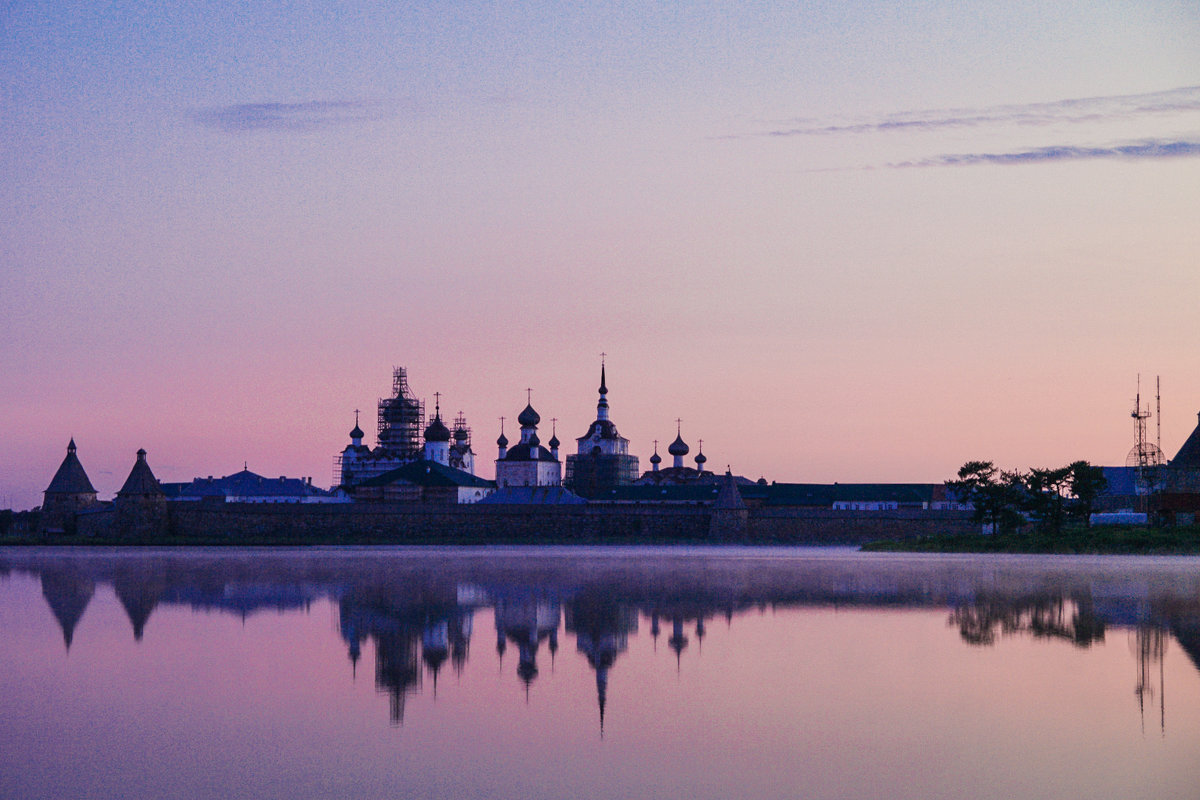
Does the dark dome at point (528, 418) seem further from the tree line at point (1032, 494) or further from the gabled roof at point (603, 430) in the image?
the tree line at point (1032, 494)

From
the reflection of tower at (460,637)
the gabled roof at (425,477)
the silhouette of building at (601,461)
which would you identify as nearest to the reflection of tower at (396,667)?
the reflection of tower at (460,637)

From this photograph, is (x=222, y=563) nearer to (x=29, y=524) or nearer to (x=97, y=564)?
(x=97, y=564)

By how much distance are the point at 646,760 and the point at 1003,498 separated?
162ft

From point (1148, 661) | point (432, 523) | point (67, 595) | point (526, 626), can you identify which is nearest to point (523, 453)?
point (432, 523)

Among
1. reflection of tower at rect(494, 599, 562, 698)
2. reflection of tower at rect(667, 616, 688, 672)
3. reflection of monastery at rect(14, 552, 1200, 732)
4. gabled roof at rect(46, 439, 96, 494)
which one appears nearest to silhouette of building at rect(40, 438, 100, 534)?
gabled roof at rect(46, 439, 96, 494)

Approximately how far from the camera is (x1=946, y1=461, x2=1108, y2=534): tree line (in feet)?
197

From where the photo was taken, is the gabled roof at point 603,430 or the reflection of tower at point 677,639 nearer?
the reflection of tower at point 677,639

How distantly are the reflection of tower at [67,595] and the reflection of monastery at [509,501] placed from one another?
36.9 meters

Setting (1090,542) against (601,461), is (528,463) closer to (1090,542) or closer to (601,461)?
(601,461)

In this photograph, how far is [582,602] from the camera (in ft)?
101

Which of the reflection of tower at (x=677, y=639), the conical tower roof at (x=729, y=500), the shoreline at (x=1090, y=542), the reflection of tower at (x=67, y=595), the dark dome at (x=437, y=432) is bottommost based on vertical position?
the reflection of tower at (x=67, y=595)

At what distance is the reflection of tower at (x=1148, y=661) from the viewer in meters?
16.9

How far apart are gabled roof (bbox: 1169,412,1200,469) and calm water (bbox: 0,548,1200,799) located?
35.2 meters

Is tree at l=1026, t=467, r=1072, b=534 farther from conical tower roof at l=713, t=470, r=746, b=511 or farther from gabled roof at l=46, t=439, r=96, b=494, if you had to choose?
gabled roof at l=46, t=439, r=96, b=494
